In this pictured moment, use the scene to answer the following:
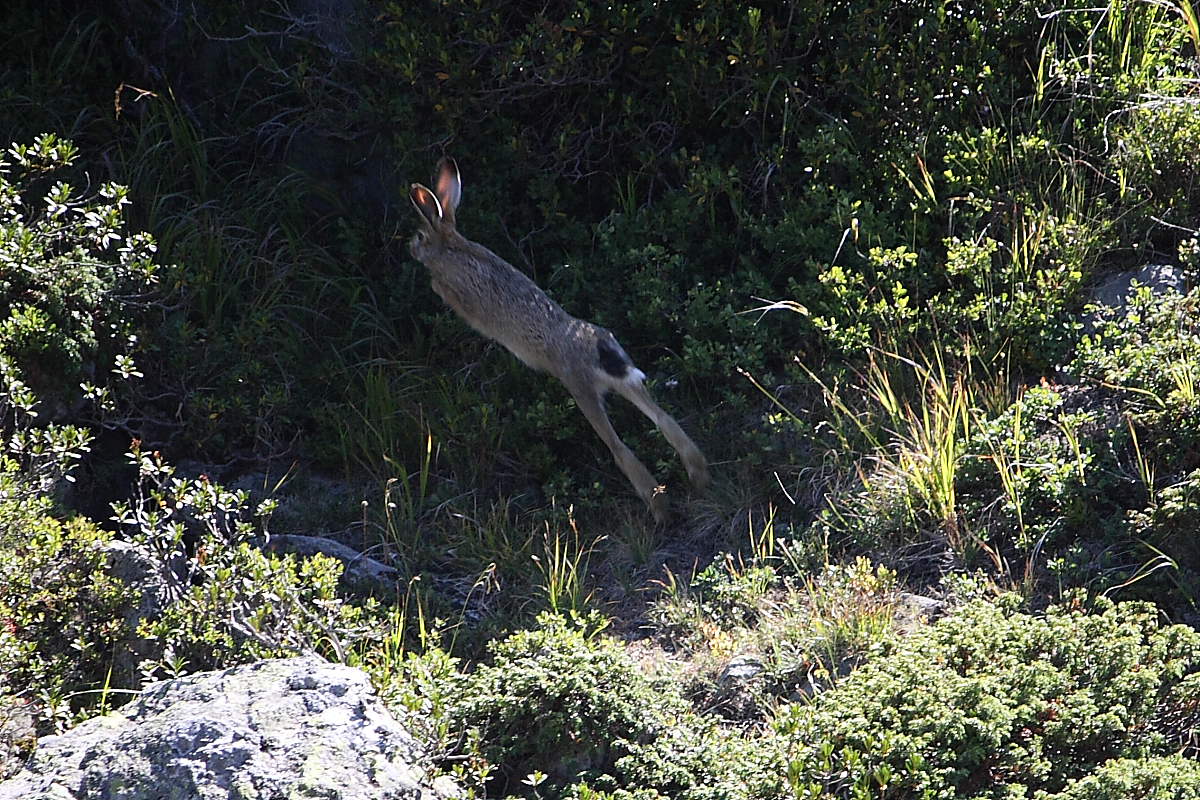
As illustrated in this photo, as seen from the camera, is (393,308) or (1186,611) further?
(393,308)

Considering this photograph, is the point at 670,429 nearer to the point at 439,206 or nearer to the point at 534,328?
the point at 534,328

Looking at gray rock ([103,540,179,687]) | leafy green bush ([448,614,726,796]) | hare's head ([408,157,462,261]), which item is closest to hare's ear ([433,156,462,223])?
hare's head ([408,157,462,261])

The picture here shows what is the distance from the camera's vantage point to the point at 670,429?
5.78 meters

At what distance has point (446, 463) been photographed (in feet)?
20.5

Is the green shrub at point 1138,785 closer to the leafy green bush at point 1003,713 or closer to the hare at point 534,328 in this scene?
the leafy green bush at point 1003,713

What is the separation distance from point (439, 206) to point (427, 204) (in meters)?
0.08

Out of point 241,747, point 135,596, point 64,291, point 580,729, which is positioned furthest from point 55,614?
point 580,729

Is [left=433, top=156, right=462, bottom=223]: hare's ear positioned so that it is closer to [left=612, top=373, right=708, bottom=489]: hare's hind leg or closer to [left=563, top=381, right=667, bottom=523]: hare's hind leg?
[left=563, top=381, right=667, bottom=523]: hare's hind leg

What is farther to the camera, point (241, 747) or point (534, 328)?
point (534, 328)

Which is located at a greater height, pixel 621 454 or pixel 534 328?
pixel 534 328

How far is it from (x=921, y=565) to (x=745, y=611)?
752 mm

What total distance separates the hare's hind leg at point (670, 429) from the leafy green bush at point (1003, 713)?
156 centimetres

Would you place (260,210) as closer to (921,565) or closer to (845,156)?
(845,156)

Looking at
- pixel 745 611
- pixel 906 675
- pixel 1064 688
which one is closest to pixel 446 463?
pixel 745 611
